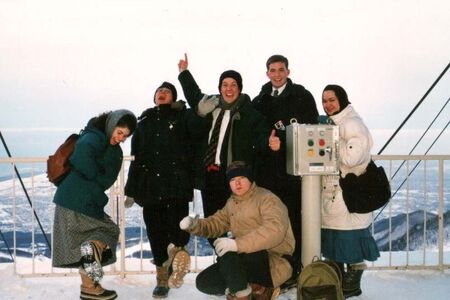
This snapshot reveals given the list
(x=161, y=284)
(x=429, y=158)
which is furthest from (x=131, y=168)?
(x=429, y=158)

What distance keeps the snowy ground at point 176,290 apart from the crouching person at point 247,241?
423 mm

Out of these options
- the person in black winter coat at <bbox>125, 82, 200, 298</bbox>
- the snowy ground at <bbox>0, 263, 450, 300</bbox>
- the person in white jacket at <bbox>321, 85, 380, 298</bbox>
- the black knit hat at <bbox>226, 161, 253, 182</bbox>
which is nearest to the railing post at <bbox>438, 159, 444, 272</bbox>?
the snowy ground at <bbox>0, 263, 450, 300</bbox>

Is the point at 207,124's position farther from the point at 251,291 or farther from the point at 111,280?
the point at 111,280

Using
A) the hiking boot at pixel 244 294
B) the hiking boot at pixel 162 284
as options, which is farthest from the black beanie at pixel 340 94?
the hiking boot at pixel 162 284

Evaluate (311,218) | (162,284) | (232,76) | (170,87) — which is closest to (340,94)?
(232,76)

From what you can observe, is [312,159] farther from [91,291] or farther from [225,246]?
[91,291]

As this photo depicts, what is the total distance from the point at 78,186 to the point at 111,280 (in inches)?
40.7

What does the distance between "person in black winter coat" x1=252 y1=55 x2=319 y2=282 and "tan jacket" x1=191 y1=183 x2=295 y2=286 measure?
0.41 meters

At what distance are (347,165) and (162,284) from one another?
1.38m

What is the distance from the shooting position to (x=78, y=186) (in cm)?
279

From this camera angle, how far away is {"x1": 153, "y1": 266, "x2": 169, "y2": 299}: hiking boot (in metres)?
3.11

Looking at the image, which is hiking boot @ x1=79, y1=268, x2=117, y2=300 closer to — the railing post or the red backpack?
the red backpack

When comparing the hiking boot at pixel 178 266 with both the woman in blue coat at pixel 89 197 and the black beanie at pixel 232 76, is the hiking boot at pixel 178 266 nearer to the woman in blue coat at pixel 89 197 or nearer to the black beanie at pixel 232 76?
the woman in blue coat at pixel 89 197

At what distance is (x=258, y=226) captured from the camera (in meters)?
2.75
